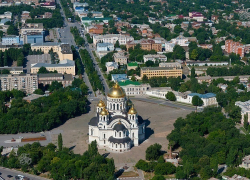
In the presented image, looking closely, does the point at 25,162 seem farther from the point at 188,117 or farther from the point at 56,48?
the point at 56,48

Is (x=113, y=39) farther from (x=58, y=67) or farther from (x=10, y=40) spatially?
(x=58, y=67)

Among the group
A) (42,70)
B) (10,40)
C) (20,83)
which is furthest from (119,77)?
(10,40)

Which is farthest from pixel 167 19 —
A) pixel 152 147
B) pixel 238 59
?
pixel 152 147

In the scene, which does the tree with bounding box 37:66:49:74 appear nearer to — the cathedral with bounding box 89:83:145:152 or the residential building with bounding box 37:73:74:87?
the residential building with bounding box 37:73:74:87

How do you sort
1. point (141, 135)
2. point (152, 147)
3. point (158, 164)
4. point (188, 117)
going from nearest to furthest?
point (158, 164) → point (152, 147) → point (141, 135) → point (188, 117)

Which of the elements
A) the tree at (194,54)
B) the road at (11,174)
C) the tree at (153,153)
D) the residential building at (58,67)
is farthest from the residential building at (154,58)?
the road at (11,174)
